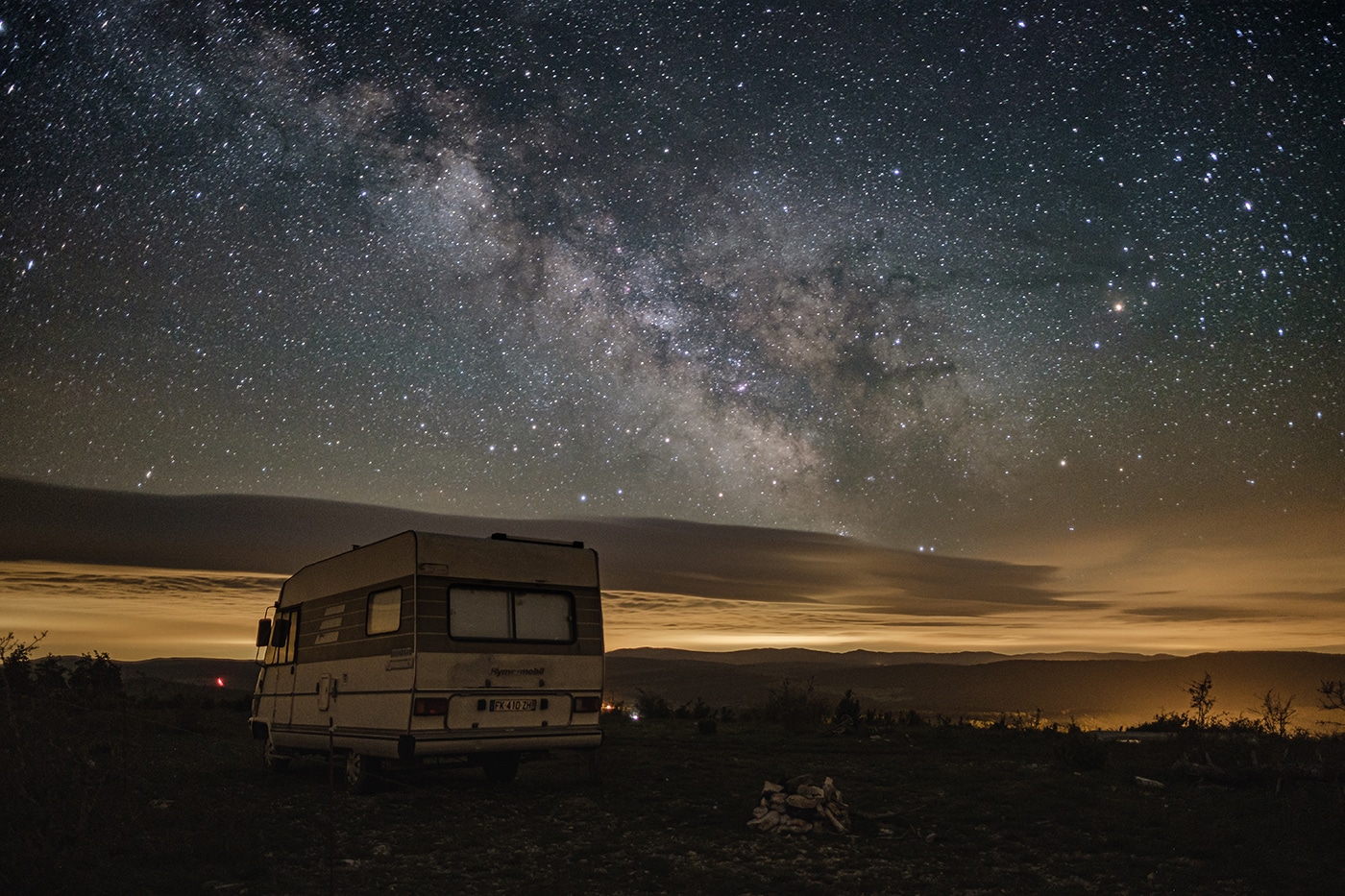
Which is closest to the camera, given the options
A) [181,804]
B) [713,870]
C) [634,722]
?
[713,870]

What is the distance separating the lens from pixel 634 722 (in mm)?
23844

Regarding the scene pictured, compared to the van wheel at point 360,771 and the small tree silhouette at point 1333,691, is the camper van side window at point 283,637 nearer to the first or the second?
the van wheel at point 360,771

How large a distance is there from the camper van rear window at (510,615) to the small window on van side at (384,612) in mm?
634

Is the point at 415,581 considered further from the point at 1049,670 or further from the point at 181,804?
the point at 1049,670

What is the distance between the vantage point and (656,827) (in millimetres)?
8703

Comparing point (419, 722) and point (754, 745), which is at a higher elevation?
point (419, 722)

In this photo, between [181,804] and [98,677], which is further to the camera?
[98,677]

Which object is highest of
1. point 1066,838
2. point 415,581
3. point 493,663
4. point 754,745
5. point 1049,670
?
point 415,581

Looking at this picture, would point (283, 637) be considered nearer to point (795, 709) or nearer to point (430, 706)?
point (430, 706)

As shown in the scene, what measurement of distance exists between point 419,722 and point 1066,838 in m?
6.60

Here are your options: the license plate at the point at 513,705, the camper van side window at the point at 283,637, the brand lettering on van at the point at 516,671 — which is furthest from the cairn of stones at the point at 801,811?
the camper van side window at the point at 283,637

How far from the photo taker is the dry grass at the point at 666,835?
636cm

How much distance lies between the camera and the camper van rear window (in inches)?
395

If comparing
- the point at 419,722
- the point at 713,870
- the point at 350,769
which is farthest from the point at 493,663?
the point at 713,870
